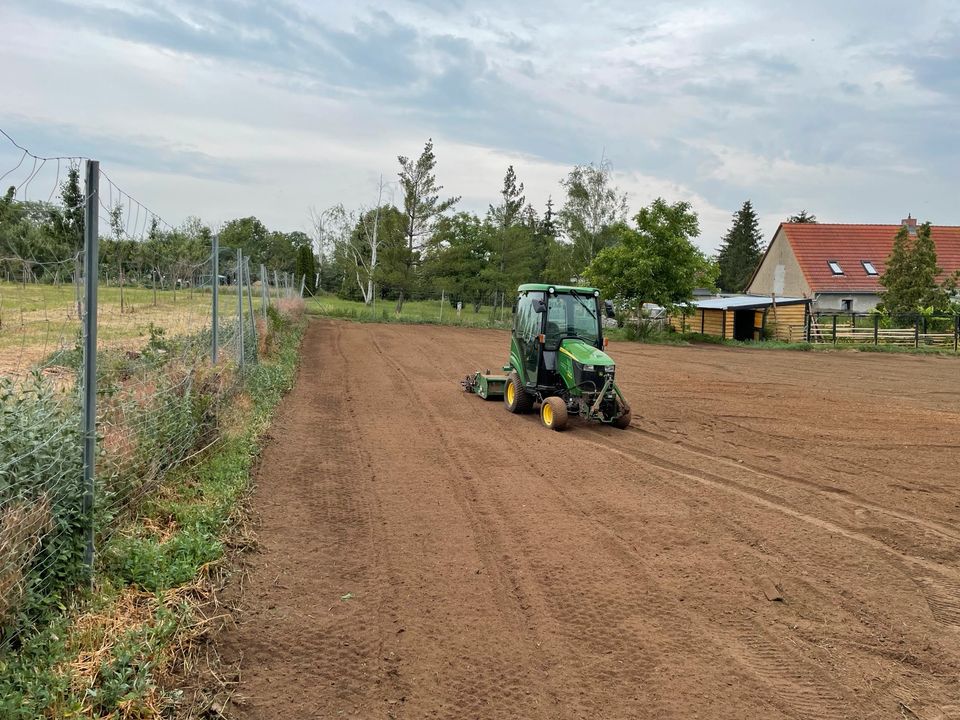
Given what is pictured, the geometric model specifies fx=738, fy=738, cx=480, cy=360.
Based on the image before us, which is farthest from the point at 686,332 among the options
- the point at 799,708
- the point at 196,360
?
the point at 799,708

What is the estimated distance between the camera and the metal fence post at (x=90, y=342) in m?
4.01

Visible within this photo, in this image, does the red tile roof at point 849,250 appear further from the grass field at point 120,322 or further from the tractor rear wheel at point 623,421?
the grass field at point 120,322

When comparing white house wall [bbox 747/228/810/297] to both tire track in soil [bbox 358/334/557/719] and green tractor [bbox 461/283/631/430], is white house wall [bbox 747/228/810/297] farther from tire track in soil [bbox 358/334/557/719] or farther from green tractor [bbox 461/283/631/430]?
tire track in soil [bbox 358/334/557/719]

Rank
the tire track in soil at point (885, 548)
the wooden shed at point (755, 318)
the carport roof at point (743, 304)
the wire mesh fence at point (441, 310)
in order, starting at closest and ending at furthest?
the tire track in soil at point (885, 548)
the carport roof at point (743, 304)
the wooden shed at point (755, 318)
the wire mesh fence at point (441, 310)

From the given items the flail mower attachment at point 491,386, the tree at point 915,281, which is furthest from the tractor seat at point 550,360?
the tree at point 915,281

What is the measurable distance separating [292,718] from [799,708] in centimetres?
250

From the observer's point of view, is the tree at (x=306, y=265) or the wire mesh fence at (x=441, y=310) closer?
the wire mesh fence at (x=441, y=310)

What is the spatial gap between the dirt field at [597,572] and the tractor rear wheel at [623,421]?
0.17 m

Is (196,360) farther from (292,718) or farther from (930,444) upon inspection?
(930,444)

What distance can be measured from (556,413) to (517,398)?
1.35 m

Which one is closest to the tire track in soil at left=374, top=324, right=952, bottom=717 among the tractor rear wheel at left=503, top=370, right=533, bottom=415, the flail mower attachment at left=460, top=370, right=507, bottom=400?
the tractor rear wheel at left=503, top=370, right=533, bottom=415

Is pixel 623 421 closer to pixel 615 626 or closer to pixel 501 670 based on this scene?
pixel 615 626

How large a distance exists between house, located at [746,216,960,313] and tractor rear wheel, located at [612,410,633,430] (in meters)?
30.9

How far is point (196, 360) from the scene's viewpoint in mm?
7617
